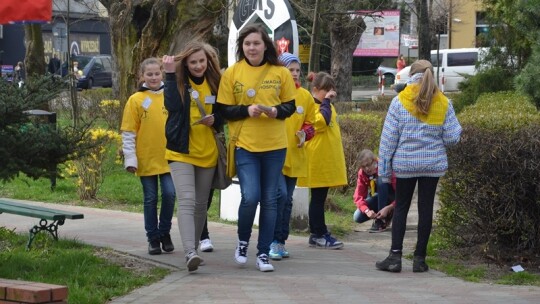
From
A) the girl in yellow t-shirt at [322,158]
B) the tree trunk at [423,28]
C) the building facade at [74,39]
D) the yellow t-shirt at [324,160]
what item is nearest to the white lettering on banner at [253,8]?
the girl in yellow t-shirt at [322,158]

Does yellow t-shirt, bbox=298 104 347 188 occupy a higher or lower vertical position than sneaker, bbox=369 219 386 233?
higher

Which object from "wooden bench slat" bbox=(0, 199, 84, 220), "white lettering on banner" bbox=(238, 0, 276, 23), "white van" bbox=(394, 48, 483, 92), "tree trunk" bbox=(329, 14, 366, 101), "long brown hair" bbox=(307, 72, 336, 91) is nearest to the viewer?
"wooden bench slat" bbox=(0, 199, 84, 220)

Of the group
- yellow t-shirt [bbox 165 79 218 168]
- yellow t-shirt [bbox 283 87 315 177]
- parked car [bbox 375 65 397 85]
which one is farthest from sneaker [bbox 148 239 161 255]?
parked car [bbox 375 65 397 85]

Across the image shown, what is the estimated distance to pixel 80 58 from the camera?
1882 inches

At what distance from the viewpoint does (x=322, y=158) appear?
29.0ft

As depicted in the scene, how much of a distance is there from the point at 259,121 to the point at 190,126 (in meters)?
0.53

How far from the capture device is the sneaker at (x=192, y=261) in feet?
24.0

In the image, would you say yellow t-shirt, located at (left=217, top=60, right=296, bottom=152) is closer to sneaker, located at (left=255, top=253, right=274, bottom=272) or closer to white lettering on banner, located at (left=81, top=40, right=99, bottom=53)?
sneaker, located at (left=255, top=253, right=274, bottom=272)

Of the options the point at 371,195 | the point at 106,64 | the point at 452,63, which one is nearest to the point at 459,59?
the point at 452,63

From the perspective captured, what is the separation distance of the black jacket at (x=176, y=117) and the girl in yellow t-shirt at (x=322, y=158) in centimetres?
150

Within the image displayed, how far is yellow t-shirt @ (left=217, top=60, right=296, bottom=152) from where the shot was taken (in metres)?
7.46

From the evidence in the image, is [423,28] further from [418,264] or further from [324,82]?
[418,264]

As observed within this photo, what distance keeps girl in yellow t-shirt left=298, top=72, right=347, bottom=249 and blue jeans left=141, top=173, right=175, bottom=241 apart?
1.27 metres

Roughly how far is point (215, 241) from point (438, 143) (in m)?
2.49
